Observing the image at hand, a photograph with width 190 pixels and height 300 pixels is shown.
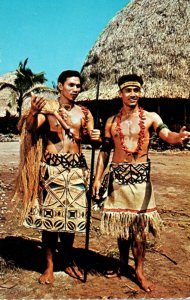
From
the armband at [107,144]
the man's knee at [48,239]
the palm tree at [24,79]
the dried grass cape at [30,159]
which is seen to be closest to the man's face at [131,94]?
the armband at [107,144]

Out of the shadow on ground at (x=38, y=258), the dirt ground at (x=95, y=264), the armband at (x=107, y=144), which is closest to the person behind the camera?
the dirt ground at (x=95, y=264)

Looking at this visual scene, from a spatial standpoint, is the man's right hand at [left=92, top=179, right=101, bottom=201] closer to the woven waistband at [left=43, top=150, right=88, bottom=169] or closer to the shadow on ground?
the woven waistband at [left=43, top=150, right=88, bottom=169]

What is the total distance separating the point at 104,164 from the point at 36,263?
137 centimetres

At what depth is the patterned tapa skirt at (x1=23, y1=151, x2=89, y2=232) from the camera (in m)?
3.51

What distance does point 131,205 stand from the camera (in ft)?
11.2

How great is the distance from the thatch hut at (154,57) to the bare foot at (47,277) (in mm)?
13279

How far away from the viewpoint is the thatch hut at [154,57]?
16.4m

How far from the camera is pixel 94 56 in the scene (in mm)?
18359

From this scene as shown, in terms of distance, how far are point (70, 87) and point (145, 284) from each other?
77.6 inches

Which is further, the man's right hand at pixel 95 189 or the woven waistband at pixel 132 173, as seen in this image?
the man's right hand at pixel 95 189

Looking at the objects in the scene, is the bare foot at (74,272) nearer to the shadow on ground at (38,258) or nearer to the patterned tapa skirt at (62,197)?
the shadow on ground at (38,258)

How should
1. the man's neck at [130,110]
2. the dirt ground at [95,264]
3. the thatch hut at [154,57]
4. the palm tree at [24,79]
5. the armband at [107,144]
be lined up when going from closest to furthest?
the dirt ground at [95,264]
the man's neck at [130,110]
the armband at [107,144]
the thatch hut at [154,57]
the palm tree at [24,79]

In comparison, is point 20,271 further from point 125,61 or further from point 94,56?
point 94,56

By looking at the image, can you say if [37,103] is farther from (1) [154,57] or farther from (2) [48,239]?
(1) [154,57]
